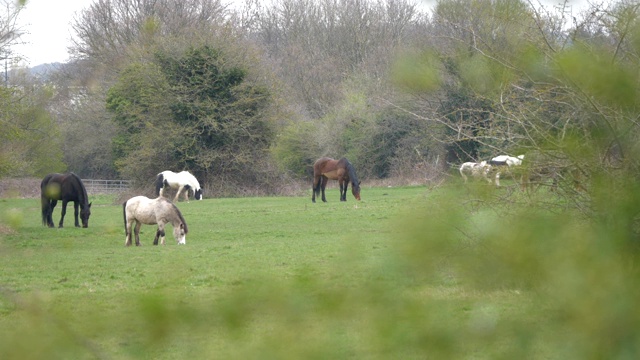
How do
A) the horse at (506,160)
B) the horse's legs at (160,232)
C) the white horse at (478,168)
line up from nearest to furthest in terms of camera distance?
the white horse at (478,168), the horse at (506,160), the horse's legs at (160,232)

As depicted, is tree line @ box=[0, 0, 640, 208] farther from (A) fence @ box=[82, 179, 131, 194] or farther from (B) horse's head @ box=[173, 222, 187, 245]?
(B) horse's head @ box=[173, 222, 187, 245]

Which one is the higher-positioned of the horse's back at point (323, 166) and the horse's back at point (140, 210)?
the horse's back at point (323, 166)

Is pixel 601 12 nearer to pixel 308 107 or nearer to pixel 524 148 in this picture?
pixel 524 148

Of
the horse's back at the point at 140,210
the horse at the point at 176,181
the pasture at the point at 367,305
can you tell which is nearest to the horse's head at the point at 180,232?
the horse's back at the point at 140,210

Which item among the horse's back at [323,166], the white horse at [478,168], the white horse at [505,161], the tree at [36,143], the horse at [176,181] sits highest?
the tree at [36,143]

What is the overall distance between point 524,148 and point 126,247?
11.7 meters

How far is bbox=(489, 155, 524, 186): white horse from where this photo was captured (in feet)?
18.9

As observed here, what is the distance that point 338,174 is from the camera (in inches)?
1176

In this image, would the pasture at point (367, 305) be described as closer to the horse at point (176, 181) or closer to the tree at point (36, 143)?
the tree at point (36, 143)

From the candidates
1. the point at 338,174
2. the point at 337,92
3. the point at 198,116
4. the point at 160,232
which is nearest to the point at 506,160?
the point at 160,232

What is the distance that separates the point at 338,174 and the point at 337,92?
21273 mm

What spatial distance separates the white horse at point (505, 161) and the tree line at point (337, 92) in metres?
0.09

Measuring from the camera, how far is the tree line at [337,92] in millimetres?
4043

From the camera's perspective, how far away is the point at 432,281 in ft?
7.63
